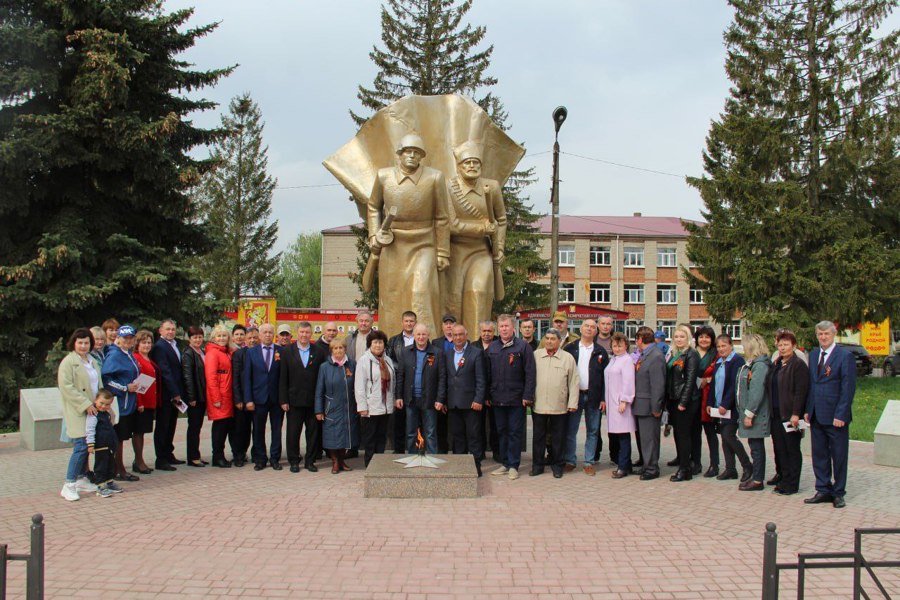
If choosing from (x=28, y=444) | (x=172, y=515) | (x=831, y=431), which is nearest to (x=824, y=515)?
(x=831, y=431)

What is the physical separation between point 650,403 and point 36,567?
5970 millimetres

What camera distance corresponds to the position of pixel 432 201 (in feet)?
29.5

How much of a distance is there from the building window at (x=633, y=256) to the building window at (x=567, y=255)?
3.47 m

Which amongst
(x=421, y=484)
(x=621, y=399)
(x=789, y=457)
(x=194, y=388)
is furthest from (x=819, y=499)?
(x=194, y=388)

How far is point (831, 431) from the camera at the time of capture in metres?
6.70

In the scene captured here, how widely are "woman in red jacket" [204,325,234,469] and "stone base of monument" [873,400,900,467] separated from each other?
770 cm

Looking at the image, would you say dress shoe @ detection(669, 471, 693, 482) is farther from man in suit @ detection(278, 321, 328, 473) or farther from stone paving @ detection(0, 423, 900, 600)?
man in suit @ detection(278, 321, 328, 473)

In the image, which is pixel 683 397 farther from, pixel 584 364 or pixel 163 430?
pixel 163 430

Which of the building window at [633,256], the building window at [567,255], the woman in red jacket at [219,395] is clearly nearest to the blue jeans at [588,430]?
the woman in red jacket at [219,395]

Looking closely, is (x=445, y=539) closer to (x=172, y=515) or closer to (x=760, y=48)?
(x=172, y=515)

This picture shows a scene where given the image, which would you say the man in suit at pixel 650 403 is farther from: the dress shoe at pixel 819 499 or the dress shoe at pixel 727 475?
the dress shoe at pixel 819 499

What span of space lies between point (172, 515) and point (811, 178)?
67.1 ft

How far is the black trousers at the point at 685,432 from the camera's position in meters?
7.74

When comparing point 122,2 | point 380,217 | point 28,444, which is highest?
point 122,2
